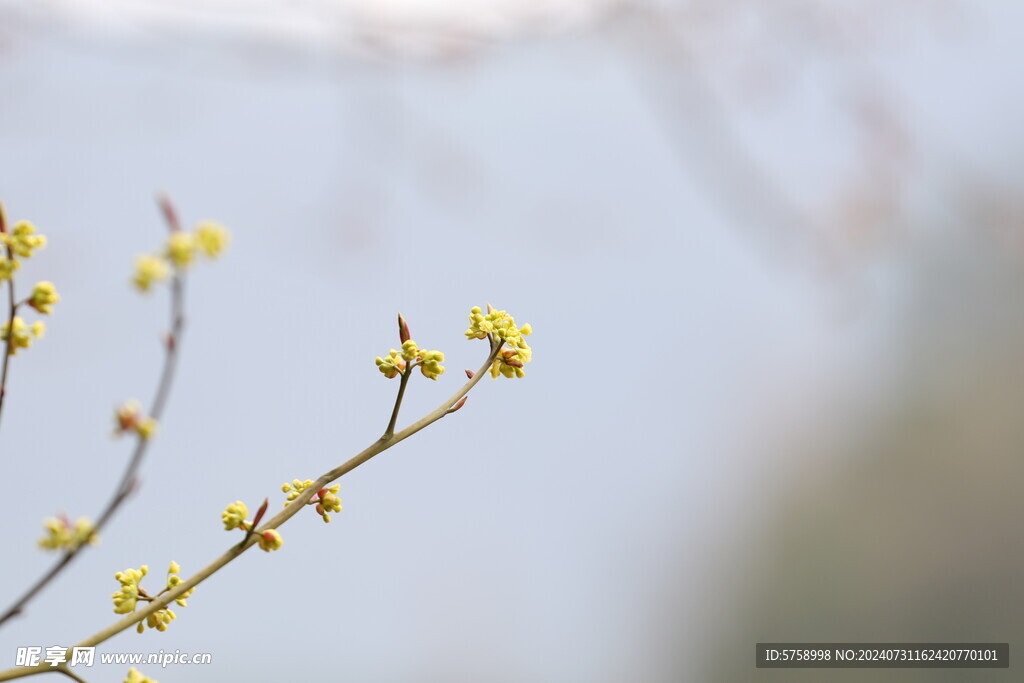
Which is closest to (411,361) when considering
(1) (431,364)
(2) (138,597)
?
(1) (431,364)

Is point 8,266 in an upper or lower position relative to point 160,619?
upper

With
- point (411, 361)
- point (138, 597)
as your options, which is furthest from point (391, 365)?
point (138, 597)

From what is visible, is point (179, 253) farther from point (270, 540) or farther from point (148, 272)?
point (270, 540)

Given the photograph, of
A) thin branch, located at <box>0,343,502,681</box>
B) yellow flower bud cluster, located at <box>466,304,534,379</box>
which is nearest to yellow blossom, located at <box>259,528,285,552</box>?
thin branch, located at <box>0,343,502,681</box>

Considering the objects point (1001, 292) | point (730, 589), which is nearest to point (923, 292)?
point (1001, 292)

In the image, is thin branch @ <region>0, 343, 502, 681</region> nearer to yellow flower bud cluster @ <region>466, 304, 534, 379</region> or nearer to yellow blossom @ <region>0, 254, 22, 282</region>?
yellow flower bud cluster @ <region>466, 304, 534, 379</region>

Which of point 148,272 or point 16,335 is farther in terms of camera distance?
point 16,335

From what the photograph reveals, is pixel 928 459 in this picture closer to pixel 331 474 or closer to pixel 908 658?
pixel 908 658
